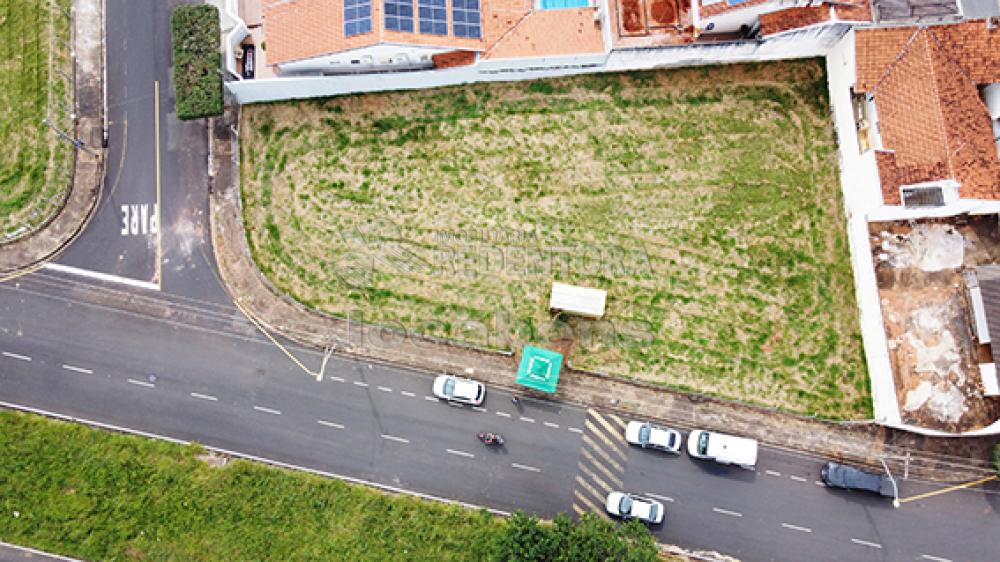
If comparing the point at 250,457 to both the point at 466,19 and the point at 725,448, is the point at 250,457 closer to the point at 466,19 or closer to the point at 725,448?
the point at 725,448

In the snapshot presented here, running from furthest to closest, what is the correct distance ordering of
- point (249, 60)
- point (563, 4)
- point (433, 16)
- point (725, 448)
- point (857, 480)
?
point (249, 60)
point (563, 4)
point (433, 16)
point (725, 448)
point (857, 480)

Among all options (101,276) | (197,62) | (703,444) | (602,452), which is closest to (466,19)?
(197,62)

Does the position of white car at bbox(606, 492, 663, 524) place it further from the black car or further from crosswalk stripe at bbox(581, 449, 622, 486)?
the black car

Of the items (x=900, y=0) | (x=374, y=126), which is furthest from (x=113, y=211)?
(x=900, y=0)

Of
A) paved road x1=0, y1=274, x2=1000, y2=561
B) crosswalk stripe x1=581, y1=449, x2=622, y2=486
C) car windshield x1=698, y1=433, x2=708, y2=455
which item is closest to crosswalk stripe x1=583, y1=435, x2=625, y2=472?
paved road x1=0, y1=274, x2=1000, y2=561

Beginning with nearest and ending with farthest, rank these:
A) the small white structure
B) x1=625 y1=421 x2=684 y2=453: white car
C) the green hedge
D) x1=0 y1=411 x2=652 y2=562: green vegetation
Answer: x1=0 y1=411 x2=652 y2=562: green vegetation
x1=625 y1=421 x2=684 y2=453: white car
the small white structure
the green hedge

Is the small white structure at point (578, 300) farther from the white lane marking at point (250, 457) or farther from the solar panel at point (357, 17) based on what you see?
the solar panel at point (357, 17)
